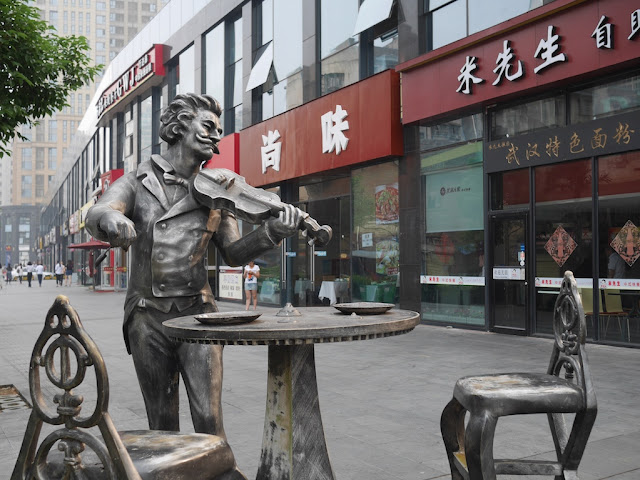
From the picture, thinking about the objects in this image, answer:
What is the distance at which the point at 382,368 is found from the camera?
7.81 m

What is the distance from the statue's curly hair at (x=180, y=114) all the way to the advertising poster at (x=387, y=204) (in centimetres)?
988

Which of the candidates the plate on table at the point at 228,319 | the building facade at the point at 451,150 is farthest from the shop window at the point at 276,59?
the plate on table at the point at 228,319

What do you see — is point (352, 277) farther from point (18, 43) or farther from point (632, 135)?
point (18, 43)

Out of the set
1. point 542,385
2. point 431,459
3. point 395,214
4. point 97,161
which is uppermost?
point 97,161

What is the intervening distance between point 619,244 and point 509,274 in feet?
6.48

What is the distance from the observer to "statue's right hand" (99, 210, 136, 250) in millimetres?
2734

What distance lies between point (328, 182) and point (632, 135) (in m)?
8.07

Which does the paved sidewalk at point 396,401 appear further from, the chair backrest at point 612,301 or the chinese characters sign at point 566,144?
the chinese characters sign at point 566,144

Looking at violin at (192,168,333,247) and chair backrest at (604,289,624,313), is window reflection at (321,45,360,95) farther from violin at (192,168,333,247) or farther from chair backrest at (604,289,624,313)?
violin at (192,168,333,247)

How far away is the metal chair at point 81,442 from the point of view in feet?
6.42

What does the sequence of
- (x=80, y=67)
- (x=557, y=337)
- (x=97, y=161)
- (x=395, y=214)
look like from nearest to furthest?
(x=557, y=337) < (x=80, y=67) < (x=395, y=214) < (x=97, y=161)

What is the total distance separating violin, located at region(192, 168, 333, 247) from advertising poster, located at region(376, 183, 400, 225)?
10051 mm

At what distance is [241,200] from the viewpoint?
3074 mm

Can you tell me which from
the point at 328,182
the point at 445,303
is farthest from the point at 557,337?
the point at 328,182
